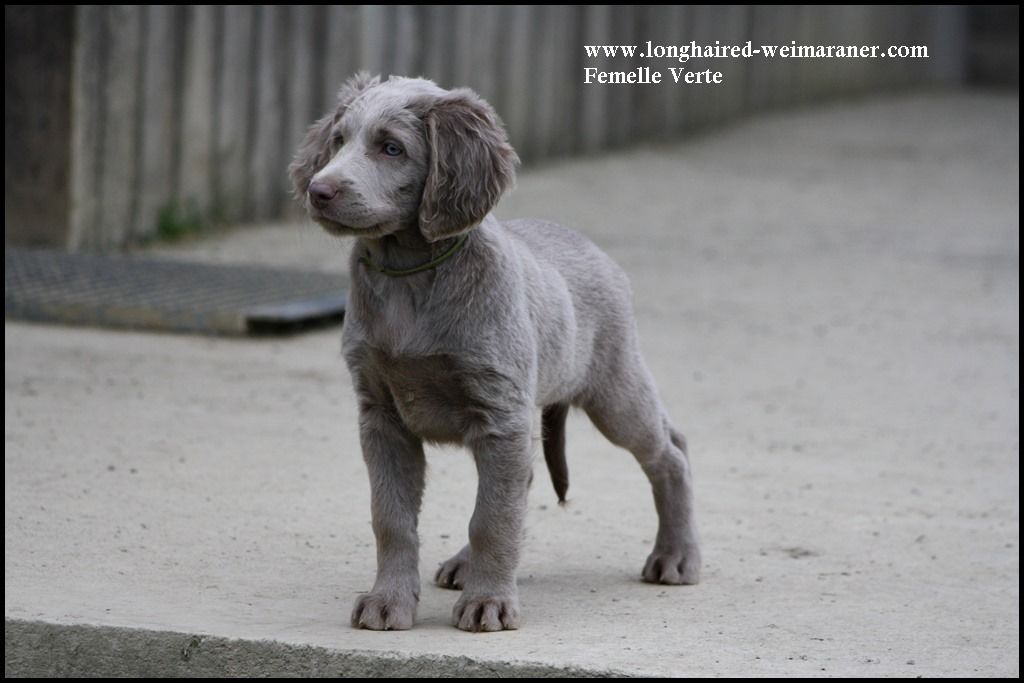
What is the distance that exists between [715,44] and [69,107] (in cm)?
757

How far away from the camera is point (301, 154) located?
4082 millimetres

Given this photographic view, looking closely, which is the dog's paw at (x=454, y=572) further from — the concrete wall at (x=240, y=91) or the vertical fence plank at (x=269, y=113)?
the vertical fence plank at (x=269, y=113)

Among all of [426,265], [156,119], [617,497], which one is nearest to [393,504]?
[426,265]

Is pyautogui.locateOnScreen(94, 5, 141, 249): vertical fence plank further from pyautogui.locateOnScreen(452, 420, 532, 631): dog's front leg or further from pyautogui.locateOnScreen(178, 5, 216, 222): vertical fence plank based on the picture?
pyautogui.locateOnScreen(452, 420, 532, 631): dog's front leg

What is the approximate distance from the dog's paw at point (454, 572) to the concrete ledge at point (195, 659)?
3.07 ft

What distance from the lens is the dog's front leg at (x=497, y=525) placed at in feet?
13.0

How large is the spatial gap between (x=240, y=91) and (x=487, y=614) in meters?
7.00

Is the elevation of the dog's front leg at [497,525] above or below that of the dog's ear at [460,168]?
below

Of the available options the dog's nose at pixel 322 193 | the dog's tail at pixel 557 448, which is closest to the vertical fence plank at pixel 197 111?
the dog's tail at pixel 557 448

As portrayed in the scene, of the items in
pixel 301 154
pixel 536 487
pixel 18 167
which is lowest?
pixel 536 487

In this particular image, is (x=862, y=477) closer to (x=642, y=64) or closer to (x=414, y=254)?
(x=414, y=254)

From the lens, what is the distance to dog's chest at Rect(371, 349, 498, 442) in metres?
3.91

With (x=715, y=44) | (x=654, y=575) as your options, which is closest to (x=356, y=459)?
(x=654, y=575)

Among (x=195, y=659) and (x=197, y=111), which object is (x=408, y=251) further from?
(x=197, y=111)
